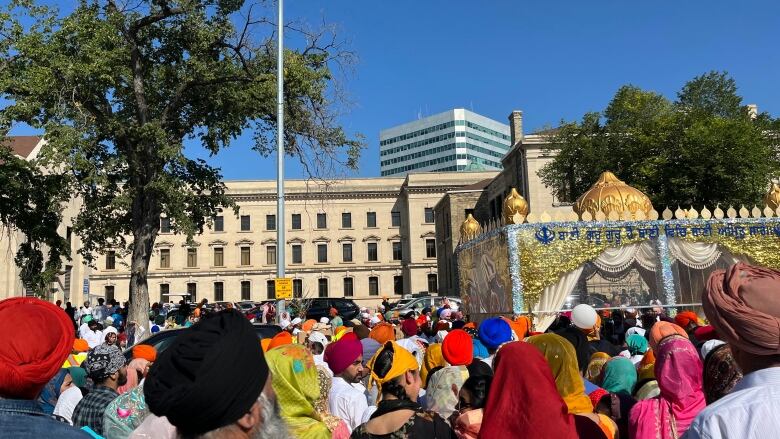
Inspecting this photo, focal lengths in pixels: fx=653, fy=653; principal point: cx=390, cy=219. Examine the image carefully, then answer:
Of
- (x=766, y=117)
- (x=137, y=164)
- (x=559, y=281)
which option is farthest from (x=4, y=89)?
(x=766, y=117)

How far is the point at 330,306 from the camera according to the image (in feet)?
110

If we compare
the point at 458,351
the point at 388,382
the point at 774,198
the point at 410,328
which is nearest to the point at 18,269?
the point at 410,328

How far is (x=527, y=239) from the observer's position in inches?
622

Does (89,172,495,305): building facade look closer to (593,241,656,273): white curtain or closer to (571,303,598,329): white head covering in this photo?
(593,241,656,273): white curtain

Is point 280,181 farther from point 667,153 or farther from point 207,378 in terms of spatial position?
point 667,153

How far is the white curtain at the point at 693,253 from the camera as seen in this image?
651 inches

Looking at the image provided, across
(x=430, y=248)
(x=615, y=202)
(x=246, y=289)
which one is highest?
(x=430, y=248)

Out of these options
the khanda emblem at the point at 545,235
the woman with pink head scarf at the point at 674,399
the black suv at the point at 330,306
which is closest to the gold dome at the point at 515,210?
the khanda emblem at the point at 545,235

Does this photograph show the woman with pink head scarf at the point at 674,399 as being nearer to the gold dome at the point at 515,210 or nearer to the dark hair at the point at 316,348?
the dark hair at the point at 316,348

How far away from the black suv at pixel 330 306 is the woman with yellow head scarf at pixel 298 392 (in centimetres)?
2812

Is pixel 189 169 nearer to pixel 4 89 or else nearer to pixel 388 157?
pixel 4 89

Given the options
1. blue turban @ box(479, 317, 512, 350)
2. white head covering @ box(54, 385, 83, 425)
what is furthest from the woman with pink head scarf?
white head covering @ box(54, 385, 83, 425)

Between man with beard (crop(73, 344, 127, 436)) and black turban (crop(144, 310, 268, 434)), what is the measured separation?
2922mm

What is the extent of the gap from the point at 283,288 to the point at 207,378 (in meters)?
11.2
